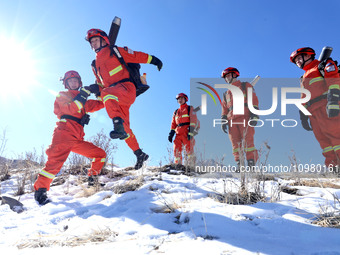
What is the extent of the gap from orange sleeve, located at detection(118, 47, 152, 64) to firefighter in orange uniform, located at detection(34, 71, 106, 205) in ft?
2.95

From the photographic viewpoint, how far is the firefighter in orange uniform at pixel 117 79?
11.9 ft

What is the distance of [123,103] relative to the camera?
12.4ft

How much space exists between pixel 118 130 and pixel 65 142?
899mm

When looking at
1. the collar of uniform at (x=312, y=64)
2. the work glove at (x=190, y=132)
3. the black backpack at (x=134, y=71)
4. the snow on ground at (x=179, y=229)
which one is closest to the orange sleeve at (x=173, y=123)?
the work glove at (x=190, y=132)

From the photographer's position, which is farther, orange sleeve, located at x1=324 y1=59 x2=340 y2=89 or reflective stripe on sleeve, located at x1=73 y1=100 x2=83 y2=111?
orange sleeve, located at x1=324 y1=59 x2=340 y2=89

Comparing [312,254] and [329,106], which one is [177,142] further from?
→ [312,254]

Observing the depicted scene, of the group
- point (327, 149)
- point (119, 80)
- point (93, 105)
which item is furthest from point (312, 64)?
point (93, 105)

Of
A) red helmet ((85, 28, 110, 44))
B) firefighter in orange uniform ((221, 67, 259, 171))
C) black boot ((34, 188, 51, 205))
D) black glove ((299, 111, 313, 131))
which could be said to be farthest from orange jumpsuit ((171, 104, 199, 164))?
black boot ((34, 188, 51, 205))

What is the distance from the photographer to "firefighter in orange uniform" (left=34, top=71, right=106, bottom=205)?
3.38 m

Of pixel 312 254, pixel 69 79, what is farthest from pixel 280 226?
pixel 69 79

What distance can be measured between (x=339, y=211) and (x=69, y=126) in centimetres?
357

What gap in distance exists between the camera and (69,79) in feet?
13.5

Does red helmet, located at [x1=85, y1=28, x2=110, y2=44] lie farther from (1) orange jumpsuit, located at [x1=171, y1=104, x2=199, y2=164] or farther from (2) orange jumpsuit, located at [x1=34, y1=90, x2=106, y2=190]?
(1) orange jumpsuit, located at [x1=171, y1=104, x2=199, y2=164]

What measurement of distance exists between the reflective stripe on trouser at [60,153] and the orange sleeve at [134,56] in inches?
64.0
